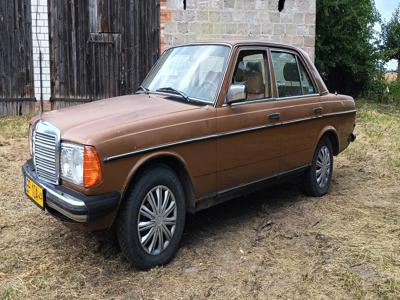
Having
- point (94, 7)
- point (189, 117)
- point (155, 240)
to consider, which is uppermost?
point (94, 7)

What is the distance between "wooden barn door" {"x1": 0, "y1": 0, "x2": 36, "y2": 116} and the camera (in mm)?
11125

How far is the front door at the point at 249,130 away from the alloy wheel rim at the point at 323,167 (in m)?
1.07

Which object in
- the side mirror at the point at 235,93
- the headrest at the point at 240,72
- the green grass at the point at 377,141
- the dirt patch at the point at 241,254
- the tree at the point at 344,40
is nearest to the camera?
the dirt patch at the point at 241,254

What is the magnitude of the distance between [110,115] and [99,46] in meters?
7.84

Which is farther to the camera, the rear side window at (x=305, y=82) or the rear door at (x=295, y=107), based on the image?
the rear side window at (x=305, y=82)

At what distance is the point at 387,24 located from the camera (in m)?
21.2

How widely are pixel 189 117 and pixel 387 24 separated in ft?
64.1

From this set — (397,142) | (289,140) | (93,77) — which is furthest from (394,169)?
(93,77)

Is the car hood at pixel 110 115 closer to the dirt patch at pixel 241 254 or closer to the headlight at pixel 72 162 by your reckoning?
the headlight at pixel 72 162

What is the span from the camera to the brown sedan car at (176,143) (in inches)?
142

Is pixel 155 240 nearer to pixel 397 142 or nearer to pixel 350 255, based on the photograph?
pixel 350 255

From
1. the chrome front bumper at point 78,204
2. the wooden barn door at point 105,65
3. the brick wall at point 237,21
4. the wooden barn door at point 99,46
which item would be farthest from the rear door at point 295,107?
the wooden barn door at point 105,65

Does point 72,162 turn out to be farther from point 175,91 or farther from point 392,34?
point 392,34

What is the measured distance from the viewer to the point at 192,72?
4711mm
